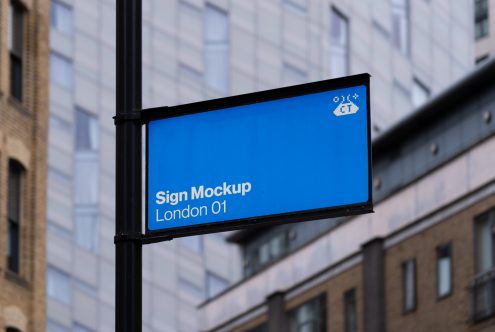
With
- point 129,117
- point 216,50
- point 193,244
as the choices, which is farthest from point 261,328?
point 129,117

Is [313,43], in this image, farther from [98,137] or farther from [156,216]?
[156,216]

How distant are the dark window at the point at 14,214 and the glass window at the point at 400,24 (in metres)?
46.8

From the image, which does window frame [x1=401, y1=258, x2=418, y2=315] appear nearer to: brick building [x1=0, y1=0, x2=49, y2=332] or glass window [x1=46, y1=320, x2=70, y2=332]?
brick building [x1=0, y1=0, x2=49, y2=332]

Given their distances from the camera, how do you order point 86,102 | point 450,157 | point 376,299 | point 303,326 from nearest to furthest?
1. point 450,157
2. point 376,299
3. point 303,326
4. point 86,102

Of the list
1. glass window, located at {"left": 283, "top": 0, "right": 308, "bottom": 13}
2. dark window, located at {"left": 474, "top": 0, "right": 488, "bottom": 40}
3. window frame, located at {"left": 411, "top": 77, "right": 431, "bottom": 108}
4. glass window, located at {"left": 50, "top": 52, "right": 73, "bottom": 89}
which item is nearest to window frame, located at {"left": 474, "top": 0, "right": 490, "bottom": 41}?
dark window, located at {"left": 474, "top": 0, "right": 488, "bottom": 40}

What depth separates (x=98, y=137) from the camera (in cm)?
7362

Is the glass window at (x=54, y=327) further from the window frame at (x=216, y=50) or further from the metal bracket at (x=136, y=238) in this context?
the metal bracket at (x=136, y=238)

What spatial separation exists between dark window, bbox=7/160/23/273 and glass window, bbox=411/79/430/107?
48122mm

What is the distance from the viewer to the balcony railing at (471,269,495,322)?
39.1 metres

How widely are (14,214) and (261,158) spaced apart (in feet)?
74.2

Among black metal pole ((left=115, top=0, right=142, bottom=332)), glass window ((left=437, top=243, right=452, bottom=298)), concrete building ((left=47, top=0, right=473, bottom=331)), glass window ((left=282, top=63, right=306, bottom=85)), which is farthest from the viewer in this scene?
glass window ((left=282, top=63, right=306, bottom=85))

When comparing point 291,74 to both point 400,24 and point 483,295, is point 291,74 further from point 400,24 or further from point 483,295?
point 483,295

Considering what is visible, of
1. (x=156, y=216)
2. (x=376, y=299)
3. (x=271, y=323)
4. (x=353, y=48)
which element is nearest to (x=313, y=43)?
(x=353, y=48)

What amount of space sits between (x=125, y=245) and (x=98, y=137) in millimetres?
65153
